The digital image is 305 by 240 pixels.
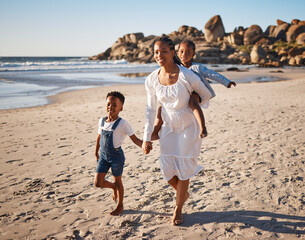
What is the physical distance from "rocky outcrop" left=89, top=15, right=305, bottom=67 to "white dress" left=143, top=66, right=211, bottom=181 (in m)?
37.5

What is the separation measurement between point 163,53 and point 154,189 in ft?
6.92

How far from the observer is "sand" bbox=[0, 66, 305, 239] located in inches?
118

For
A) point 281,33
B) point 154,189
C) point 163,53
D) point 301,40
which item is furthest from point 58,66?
point 281,33

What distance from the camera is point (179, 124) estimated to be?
2.84 metres

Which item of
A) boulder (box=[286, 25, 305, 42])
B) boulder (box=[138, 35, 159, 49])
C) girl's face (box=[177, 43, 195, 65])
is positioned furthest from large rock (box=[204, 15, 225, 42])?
girl's face (box=[177, 43, 195, 65])

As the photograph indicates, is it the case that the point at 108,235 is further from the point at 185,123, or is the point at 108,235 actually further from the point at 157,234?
the point at 185,123

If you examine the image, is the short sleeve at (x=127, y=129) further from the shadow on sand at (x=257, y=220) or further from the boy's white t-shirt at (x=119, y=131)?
the shadow on sand at (x=257, y=220)

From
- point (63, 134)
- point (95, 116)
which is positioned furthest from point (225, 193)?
point (95, 116)

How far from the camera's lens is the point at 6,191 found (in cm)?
404

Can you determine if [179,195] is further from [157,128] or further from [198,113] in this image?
[198,113]

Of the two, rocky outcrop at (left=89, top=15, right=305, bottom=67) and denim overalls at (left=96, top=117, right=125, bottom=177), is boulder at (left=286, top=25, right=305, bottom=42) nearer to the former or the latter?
rocky outcrop at (left=89, top=15, right=305, bottom=67)

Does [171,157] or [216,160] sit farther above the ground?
[171,157]

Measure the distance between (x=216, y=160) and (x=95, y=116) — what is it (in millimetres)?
5345

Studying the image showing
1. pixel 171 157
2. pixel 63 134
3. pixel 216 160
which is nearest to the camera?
pixel 171 157
